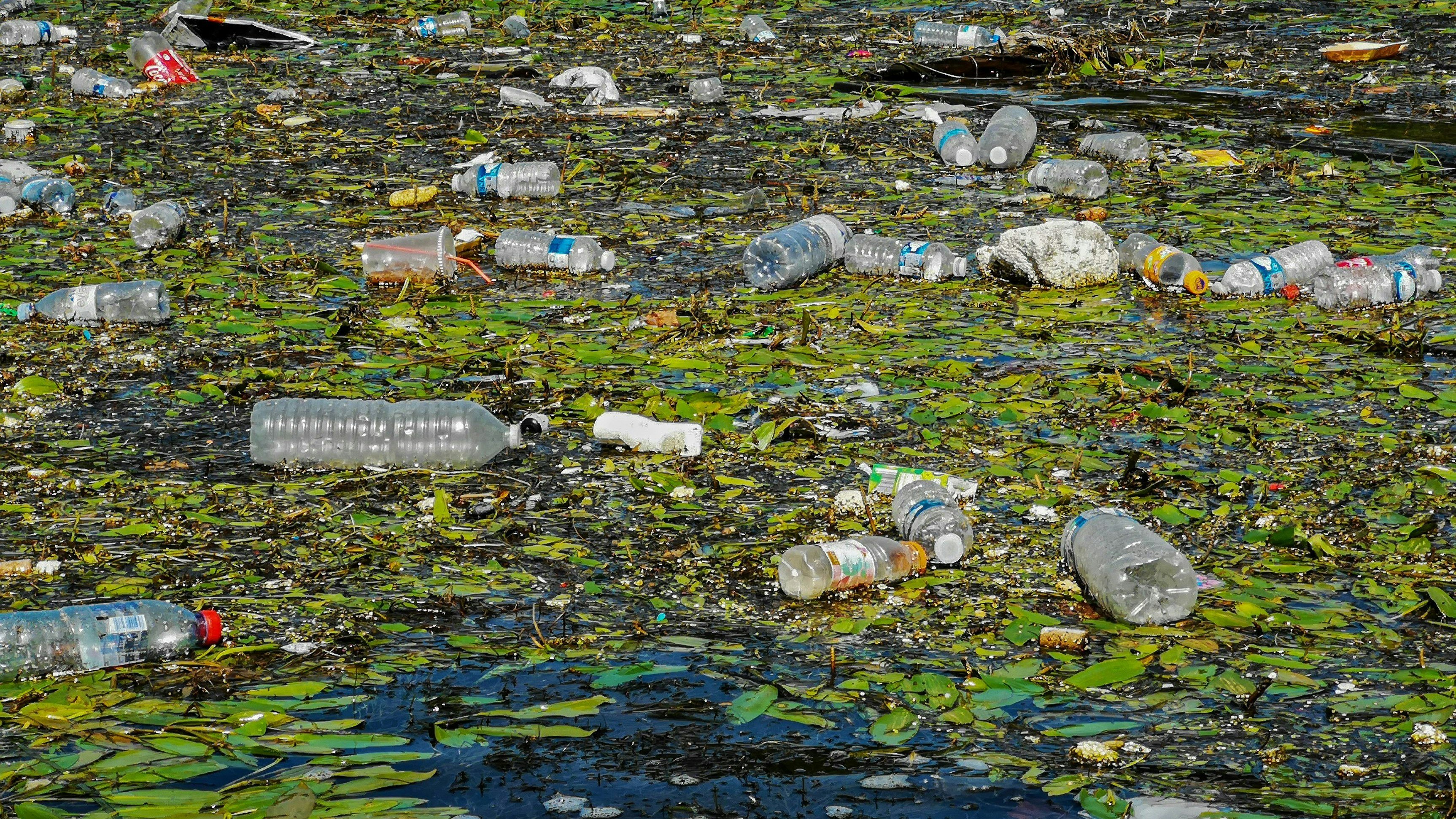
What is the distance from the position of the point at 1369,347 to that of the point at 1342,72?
15.3 feet

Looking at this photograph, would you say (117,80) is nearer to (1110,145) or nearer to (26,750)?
(1110,145)

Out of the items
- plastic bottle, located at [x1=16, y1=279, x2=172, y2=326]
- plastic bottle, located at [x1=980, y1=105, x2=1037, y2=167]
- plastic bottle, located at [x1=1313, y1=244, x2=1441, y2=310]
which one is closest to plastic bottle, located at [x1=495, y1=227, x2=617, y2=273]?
plastic bottle, located at [x1=16, y1=279, x2=172, y2=326]

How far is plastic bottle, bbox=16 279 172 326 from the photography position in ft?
16.9

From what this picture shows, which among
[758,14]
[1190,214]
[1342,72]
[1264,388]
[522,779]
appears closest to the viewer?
[522,779]

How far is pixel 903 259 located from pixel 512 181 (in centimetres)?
216

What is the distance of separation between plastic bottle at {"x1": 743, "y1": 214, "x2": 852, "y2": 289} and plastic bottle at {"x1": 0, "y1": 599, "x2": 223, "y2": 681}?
9.73ft

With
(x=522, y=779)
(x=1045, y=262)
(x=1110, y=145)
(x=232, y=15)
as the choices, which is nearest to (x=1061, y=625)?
(x=522, y=779)

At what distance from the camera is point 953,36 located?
9.83 m

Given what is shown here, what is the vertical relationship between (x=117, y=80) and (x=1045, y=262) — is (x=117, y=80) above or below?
above

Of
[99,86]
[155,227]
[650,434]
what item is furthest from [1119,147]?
[99,86]

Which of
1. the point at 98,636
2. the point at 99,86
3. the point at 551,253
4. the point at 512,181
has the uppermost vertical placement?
the point at 99,86

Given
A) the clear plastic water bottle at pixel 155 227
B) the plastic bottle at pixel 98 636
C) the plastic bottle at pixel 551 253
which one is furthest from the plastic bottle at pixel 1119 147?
Result: the plastic bottle at pixel 98 636

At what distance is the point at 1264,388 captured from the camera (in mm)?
4465

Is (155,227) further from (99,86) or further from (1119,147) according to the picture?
(1119,147)
